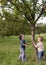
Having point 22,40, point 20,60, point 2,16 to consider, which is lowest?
point 20,60

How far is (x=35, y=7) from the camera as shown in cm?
1548

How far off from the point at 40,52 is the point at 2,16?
3255mm

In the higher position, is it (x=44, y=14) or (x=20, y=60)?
(x=44, y=14)

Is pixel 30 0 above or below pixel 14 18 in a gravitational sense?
above

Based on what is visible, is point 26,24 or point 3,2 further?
point 26,24

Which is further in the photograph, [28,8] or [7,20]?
[7,20]

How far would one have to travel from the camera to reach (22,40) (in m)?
15.1

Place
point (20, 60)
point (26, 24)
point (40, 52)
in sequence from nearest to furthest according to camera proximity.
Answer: point (40, 52), point (20, 60), point (26, 24)

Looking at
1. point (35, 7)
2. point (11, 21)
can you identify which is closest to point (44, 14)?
point (35, 7)

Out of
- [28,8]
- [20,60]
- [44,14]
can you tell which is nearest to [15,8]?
[28,8]

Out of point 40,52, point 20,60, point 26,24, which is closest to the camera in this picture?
point 40,52

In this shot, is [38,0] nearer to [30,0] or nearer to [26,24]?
[30,0]

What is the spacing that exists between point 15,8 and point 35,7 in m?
1.06

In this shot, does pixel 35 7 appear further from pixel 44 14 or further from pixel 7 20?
pixel 7 20
